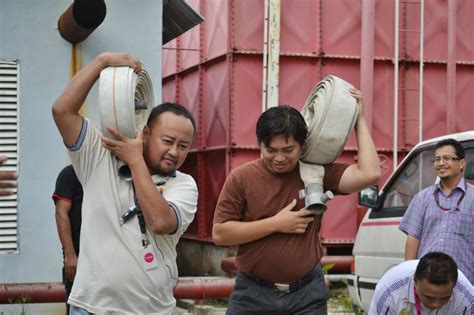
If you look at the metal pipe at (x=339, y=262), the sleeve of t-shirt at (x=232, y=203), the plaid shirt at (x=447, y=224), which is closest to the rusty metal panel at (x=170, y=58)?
the metal pipe at (x=339, y=262)

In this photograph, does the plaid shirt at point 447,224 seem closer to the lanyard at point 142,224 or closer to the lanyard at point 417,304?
the lanyard at point 417,304

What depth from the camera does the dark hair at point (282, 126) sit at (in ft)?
13.6

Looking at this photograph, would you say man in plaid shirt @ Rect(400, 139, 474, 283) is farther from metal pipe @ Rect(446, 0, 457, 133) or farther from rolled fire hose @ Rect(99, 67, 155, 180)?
metal pipe @ Rect(446, 0, 457, 133)

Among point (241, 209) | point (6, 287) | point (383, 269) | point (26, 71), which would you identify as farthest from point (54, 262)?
point (241, 209)

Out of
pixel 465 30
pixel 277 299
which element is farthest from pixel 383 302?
pixel 465 30

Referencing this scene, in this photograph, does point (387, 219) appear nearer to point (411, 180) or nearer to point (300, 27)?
point (411, 180)

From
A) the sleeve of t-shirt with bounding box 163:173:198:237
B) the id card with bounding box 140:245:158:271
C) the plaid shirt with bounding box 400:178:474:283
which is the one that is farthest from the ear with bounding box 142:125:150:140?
the plaid shirt with bounding box 400:178:474:283

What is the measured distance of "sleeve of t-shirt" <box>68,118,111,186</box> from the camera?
147 inches

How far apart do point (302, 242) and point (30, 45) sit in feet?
14.1

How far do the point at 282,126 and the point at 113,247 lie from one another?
99 centimetres

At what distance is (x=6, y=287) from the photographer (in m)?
7.31

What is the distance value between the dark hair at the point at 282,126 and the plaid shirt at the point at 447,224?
2.28 m

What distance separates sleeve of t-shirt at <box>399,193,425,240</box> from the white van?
0.71 metres

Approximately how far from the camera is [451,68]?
12.3 metres
